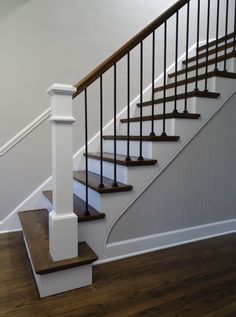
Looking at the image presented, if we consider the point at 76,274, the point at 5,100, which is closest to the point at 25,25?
the point at 5,100

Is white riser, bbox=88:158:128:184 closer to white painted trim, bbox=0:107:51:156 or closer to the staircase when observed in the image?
the staircase

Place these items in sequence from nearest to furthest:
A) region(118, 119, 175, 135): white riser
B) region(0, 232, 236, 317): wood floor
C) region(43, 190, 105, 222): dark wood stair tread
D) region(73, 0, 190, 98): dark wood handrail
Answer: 1. region(0, 232, 236, 317): wood floor
2. region(73, 0, 190, 98): dark wood handrail
3. region(43, 190, 105, 222): dark wood stair tread
4. region(118, 119, 175, 135): white riser

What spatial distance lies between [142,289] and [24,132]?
5.74 feet

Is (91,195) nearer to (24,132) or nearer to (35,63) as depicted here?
(24,132)

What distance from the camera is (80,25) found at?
2.61 metres

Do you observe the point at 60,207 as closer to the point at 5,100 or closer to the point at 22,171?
the point at 22,171

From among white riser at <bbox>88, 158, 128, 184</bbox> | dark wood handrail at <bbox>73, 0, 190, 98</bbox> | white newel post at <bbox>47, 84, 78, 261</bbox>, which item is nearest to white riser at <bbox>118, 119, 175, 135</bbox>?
white riser at <bbox>88, 158, 128, 184</bbox>

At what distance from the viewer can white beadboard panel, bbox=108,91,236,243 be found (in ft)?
6.48

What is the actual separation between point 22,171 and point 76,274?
51.6 inches

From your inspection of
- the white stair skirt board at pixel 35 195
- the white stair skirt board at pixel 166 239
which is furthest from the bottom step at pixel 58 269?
the white stair skirt board at pixel 35 195

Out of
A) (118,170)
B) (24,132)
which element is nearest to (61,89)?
(118,170)

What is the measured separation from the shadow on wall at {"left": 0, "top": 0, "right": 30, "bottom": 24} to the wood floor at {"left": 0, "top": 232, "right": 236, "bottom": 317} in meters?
2.08

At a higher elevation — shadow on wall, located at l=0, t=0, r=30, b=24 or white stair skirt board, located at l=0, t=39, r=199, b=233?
shadow on wall, located at l=0, t=0, r=30, b=24

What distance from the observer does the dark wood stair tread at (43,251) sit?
4.75ft
